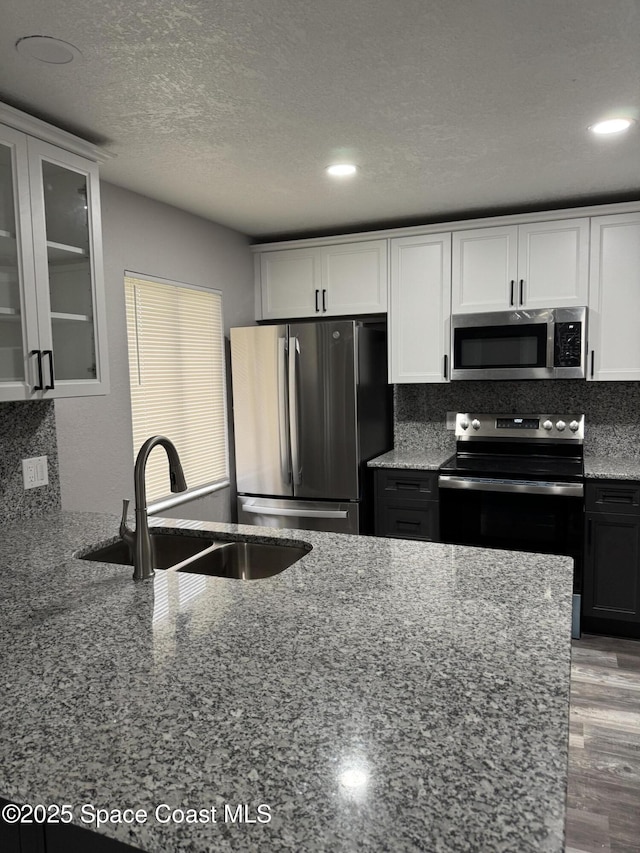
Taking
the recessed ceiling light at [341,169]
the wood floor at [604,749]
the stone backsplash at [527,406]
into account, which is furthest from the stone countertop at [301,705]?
the stone backsplash at [527,406]

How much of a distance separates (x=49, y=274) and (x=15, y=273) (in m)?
0.13

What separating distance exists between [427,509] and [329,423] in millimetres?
736

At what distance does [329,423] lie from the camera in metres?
3.49

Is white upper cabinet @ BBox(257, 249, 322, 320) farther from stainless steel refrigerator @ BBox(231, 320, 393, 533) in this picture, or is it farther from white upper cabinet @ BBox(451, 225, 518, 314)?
white upper cabinet @ BBox(451, 225, 518, 314)

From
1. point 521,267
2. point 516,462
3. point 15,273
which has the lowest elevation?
point 516,462

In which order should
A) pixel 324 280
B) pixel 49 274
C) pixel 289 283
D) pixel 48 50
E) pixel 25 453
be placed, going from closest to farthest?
1. pixel 48 50
2. pixel 49 274
3. pixel 25 453
4. pixel 324 280
5. pixel 289 283

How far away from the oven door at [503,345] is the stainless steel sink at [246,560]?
79.4 inches

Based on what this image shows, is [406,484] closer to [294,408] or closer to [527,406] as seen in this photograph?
[294,408]

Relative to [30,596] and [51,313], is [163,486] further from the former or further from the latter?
[30,596]

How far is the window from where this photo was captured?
10.1 ft

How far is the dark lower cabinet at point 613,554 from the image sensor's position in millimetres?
3057

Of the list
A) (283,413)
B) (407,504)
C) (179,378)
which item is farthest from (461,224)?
(179,378)

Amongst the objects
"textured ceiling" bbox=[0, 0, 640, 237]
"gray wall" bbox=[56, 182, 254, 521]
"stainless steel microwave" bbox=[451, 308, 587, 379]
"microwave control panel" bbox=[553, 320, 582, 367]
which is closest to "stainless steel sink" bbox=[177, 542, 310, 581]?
"gray wall" bbox=[56, 182, 254, 521]

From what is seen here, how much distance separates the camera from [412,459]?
12.0ft
